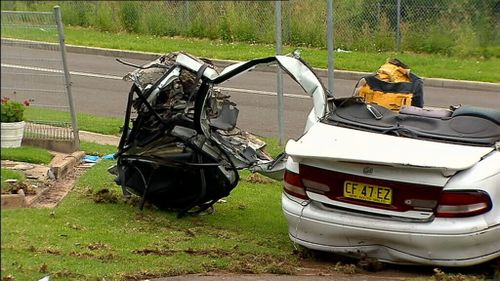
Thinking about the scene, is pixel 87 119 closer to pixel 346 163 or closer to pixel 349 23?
pixel 349 23

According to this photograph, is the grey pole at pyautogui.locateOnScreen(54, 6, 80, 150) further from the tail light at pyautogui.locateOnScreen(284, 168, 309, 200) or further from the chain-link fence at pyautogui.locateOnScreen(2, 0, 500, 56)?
the tail light at pyautogui.locateOnScreen(284, 168, 309, 200)

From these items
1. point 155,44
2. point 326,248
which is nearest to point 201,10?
point 155,44

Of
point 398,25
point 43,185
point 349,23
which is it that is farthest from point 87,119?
point 398,25

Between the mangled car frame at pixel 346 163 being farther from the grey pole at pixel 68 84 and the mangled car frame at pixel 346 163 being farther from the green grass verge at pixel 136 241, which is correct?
the grey pole at pixel 68 84

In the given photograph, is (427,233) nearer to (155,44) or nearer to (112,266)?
(112,266)

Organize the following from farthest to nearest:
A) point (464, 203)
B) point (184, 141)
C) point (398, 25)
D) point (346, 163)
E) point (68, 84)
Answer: point (398, 25), point (68, 84), point (184, 141), point (346, 163), point (464, 203)

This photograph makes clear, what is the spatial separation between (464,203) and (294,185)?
1255mm

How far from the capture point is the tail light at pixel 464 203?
586cm

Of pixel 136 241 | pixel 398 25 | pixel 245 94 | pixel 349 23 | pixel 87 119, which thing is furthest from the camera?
pixel 398 25

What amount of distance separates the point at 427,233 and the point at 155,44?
9.45 metres

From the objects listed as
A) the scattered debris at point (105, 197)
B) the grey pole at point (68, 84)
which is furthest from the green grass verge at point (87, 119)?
the scattered debris at point (105, 197)

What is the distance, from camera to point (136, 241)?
6.60m

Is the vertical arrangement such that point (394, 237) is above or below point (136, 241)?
above

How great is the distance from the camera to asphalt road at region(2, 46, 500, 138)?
32.0 feet
